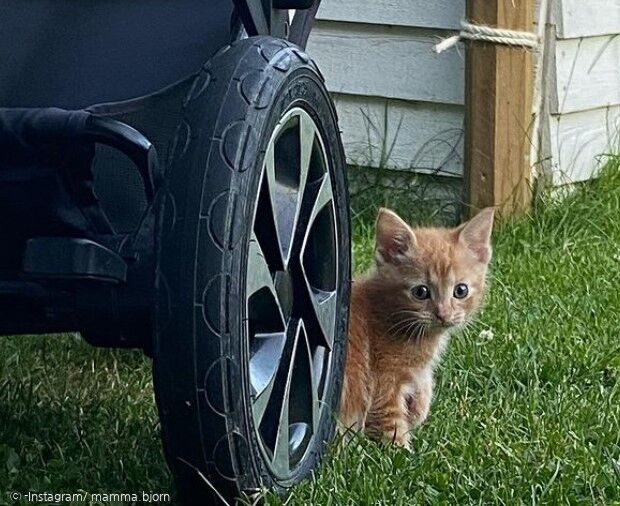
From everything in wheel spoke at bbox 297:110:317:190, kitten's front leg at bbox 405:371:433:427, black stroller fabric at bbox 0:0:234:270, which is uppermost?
black stroller fabric at bbox 0:0:234:270

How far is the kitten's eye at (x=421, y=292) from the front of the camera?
328 centimetres

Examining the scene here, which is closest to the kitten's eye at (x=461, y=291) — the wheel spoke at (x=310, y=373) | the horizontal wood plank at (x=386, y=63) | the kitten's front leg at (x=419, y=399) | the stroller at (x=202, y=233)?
the kitten's front leg at (x=419, y=399)

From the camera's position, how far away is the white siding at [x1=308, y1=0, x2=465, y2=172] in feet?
15.9

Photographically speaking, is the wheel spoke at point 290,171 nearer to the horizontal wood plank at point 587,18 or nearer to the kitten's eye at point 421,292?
the kitten's eye at point 421,292

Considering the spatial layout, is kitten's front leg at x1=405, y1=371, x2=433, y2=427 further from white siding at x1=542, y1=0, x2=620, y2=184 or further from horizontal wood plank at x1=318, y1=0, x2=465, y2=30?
horizontal wood plank at x1=318, y1=0, x2=465, y2=30

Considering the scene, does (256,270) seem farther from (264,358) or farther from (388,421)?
(388,421)

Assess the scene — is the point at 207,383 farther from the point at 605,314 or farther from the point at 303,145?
the point at 605,314

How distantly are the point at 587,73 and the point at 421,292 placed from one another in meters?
1.87

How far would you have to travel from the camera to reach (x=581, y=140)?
4.87 metres

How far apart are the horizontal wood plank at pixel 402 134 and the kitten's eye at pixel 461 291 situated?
1.57 meters

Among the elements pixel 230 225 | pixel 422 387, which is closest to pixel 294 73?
pixel 230 225

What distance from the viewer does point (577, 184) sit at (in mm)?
4906

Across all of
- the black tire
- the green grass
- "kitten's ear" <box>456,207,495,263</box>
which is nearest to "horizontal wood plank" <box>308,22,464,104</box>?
the green grass

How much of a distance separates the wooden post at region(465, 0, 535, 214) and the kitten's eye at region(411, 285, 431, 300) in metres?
1.35
